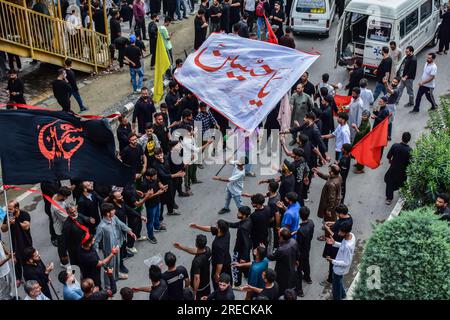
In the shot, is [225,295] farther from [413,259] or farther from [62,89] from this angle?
[62,89]

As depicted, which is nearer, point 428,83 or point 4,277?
point 4,277

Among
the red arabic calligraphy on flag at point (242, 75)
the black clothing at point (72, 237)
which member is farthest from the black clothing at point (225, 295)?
the red arabic calligraphy on flag at point (242, 75)

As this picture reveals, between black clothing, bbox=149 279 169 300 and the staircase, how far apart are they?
32.5 ft

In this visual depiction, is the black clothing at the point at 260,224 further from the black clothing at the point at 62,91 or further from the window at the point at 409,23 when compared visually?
the window at the point at 409,23

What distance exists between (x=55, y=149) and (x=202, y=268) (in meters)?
2.60

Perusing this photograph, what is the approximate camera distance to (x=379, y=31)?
1691cm

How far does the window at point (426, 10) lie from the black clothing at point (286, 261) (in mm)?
11272

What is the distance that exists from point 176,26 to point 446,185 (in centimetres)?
1290

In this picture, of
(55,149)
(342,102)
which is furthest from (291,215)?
(342,102)

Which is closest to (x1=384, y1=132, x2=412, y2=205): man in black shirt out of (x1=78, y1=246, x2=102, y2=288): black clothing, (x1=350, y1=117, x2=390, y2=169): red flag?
(x1=350, y1=117, x2=390, y2=169): red flag

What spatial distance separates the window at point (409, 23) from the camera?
56.2ft

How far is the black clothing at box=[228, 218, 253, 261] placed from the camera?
386 inches
